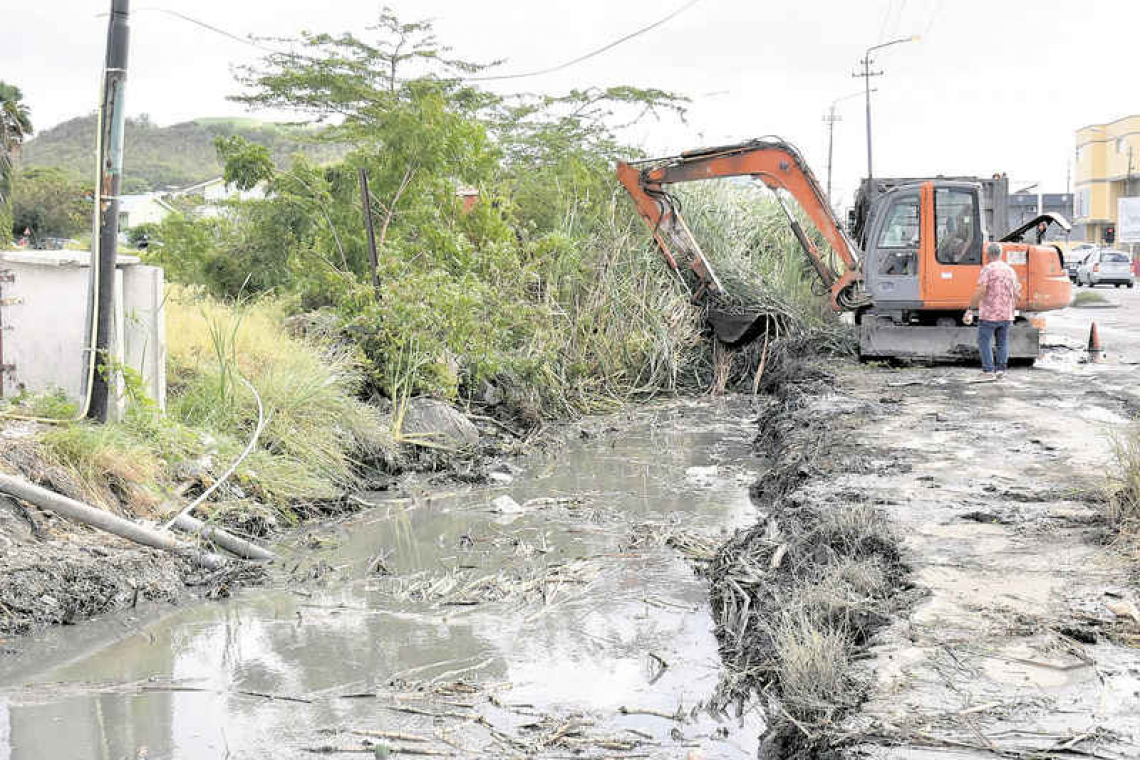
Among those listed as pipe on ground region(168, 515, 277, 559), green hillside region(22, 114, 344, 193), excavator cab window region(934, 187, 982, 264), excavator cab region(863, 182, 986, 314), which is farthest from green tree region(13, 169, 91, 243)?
pipe on ground region(168, 515, 277, 559)

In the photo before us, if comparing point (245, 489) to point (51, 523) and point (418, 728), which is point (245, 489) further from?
point (418, 728)

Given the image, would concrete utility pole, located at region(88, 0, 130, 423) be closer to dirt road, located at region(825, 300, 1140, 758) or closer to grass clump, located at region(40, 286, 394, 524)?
grass clump, located at region(40, 286, 394, 524)

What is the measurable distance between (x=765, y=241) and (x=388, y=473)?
1132cm

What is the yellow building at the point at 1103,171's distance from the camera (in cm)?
7306

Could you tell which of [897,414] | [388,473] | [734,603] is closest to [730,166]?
[897,414]

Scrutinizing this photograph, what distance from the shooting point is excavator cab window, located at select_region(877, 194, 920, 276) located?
16.6m

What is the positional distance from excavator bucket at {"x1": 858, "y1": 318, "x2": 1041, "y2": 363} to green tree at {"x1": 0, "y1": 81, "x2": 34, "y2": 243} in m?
18.2

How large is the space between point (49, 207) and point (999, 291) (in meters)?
45.1

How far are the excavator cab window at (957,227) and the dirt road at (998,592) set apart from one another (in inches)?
167

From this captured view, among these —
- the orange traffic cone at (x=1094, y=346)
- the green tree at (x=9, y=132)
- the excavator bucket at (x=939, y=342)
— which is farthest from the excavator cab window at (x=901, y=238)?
the green tree at (x=9, y=132)

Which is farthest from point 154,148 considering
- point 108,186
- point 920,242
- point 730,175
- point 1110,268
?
point 108,186

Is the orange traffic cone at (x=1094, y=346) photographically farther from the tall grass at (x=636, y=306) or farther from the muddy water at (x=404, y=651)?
the muddy water at (x=404, y=651)

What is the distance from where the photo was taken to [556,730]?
5102 mm

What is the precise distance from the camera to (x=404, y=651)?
627 centimetres
